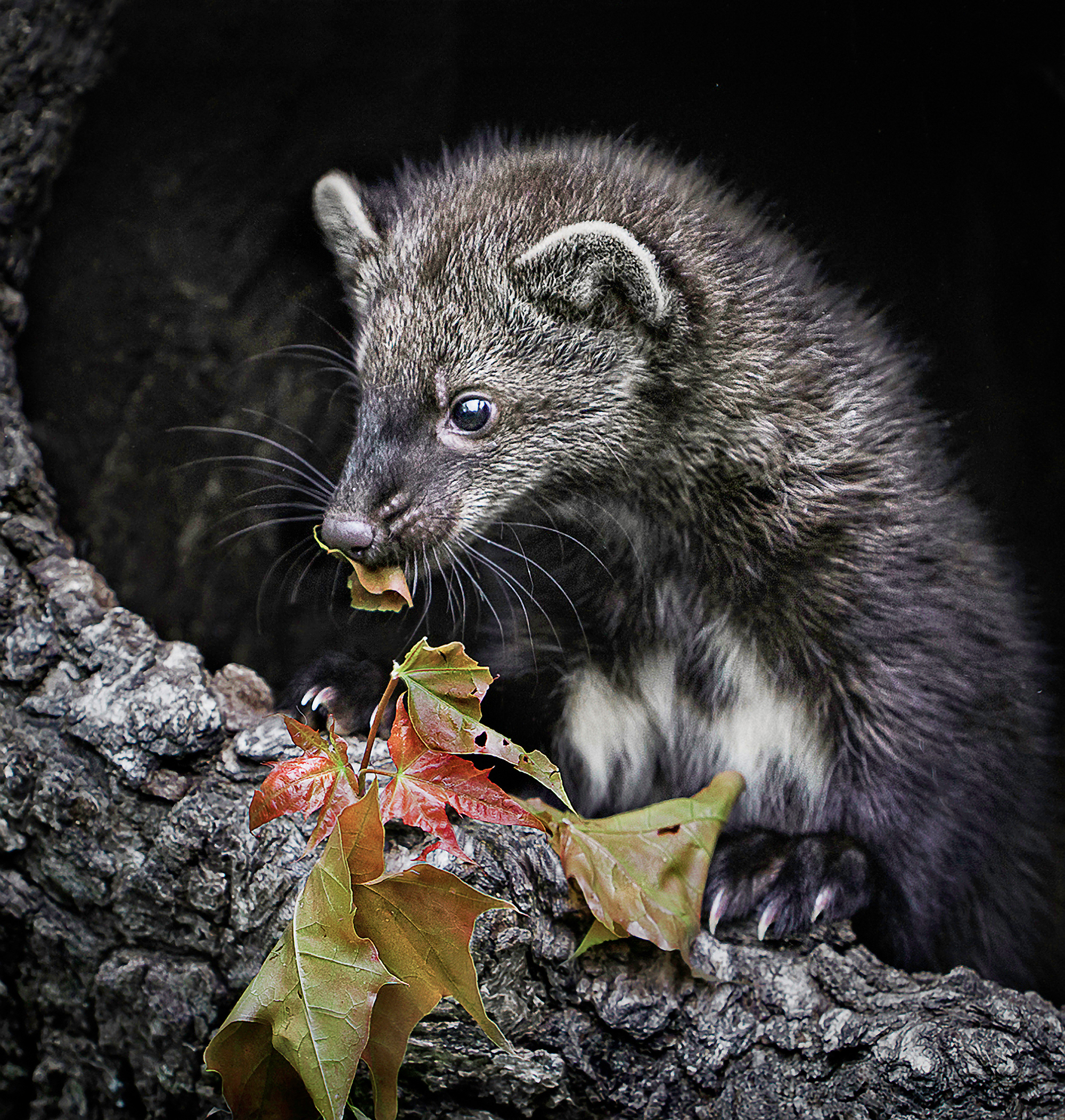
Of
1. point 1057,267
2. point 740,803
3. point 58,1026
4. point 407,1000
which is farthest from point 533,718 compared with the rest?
point 1057,267

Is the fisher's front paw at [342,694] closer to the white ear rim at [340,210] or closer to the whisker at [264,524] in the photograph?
the whisker at [264,524]

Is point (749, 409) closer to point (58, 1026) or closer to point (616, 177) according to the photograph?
point (616, 177)

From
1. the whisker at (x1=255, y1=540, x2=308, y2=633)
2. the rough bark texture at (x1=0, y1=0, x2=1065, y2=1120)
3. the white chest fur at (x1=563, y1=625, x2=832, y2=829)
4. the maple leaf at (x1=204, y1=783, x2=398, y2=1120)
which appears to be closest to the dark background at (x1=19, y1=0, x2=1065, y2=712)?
the whisker at (x1=255, y1=540, x2=308, y2=633)

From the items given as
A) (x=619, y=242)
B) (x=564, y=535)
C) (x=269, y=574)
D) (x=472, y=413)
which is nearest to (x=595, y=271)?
(x=619, y=242)

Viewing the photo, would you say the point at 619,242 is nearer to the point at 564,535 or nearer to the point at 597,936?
the point at 564,535

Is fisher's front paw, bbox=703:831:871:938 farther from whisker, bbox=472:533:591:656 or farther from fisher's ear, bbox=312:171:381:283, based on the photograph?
fisher's ear, bbox=312:171:381:283
